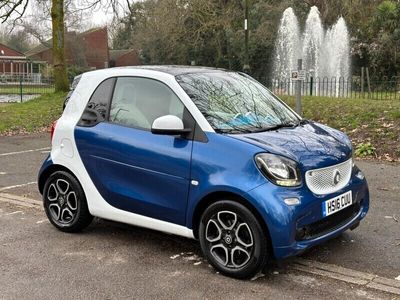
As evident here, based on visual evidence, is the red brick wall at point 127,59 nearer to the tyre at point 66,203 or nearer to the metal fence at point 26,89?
the metal fence at point 26,89

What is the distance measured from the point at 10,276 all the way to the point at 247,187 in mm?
2118

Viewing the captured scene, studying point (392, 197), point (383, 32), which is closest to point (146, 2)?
point (383, 32)

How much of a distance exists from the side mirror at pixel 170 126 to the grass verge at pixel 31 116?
36.4ft

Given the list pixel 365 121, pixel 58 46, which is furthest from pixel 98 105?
pixel 58 46

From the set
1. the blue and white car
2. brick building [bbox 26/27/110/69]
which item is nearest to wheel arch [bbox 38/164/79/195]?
the blue and white car

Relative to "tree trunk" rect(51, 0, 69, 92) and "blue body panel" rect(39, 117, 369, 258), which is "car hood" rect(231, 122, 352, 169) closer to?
"blue body panel" rect(39, 117, 369, 258)

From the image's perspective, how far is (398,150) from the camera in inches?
374

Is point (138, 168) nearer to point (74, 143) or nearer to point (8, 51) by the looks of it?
point (74, 143)

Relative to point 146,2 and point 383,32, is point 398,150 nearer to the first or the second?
point 383,32

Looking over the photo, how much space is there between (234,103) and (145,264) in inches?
66.1

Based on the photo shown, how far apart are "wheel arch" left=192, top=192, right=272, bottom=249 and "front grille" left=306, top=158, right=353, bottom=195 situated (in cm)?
47

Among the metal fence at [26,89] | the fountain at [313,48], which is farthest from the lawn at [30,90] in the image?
the fountain at [313,48]

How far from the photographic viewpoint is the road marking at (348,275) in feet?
13.8

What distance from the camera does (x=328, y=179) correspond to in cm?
448
